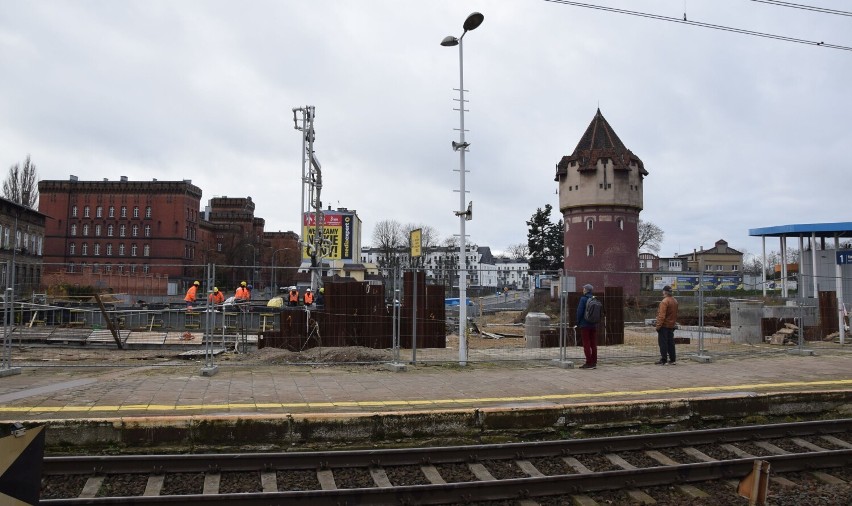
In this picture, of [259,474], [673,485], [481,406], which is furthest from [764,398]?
[259,474]

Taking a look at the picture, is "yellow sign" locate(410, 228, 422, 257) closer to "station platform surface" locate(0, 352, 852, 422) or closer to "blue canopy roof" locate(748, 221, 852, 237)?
"station platform surface" locate(0, 352, 852, 422)

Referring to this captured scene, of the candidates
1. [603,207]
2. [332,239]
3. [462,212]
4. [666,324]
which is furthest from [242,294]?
[603,207]

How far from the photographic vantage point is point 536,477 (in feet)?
20.7

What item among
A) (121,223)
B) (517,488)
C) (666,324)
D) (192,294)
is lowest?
(517,488)

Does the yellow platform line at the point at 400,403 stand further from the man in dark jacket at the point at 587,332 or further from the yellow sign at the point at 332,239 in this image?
the yellow sign at the point at 332,239

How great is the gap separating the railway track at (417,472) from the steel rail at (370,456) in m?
0.01

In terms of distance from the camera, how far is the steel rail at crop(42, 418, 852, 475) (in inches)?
244

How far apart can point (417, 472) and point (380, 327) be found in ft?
26.2

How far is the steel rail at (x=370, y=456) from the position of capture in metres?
6.19

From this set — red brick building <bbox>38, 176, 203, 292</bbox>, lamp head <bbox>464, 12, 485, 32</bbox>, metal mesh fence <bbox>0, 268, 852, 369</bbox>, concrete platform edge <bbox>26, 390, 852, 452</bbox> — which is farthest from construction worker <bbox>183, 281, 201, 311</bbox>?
red brick building <bbox>38, 176, 203, 292</bbox>

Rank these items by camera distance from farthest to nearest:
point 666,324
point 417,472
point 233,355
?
point 233,355 < point 666,324 < point 417,472

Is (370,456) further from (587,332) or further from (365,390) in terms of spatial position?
(587,332)

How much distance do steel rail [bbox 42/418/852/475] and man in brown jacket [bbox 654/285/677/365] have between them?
14.7 feet

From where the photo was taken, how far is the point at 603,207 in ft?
178
